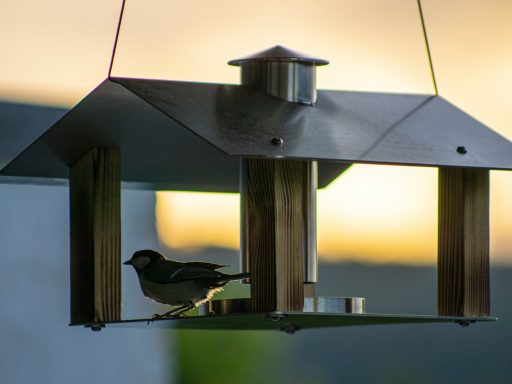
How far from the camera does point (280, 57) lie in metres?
3.60

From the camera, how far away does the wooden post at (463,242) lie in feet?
11.8

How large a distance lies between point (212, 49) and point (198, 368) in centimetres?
550

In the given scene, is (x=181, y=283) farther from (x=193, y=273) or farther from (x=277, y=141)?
(x=277, y=141)

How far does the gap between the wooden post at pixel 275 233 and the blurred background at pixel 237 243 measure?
0.81 meters

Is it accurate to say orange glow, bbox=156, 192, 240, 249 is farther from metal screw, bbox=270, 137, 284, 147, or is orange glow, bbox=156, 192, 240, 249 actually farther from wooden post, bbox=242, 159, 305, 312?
metal screw, bbox=270, 137, 284, 147

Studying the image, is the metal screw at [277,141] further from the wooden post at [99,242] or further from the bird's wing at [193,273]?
the wooden post at [99,242]

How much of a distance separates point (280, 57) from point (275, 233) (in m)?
0.57

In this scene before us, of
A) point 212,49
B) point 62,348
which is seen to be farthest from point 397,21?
point 62,348

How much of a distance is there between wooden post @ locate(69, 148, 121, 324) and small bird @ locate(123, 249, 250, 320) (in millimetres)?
111

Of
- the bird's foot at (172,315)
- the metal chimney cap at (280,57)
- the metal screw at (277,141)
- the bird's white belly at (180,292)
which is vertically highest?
the metal chimney cap at (280,57)

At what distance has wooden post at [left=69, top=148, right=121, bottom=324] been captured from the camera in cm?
373

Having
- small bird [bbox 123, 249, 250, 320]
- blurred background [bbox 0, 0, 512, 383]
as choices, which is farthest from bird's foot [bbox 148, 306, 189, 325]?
blurred background [bbox 0, 0, 512, 383]

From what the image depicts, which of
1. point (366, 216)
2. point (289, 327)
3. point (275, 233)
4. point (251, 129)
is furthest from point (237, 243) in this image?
point (251, 129)

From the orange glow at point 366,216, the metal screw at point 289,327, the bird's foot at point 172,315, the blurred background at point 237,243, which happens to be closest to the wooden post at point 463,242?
the metal screw at point 289,327
